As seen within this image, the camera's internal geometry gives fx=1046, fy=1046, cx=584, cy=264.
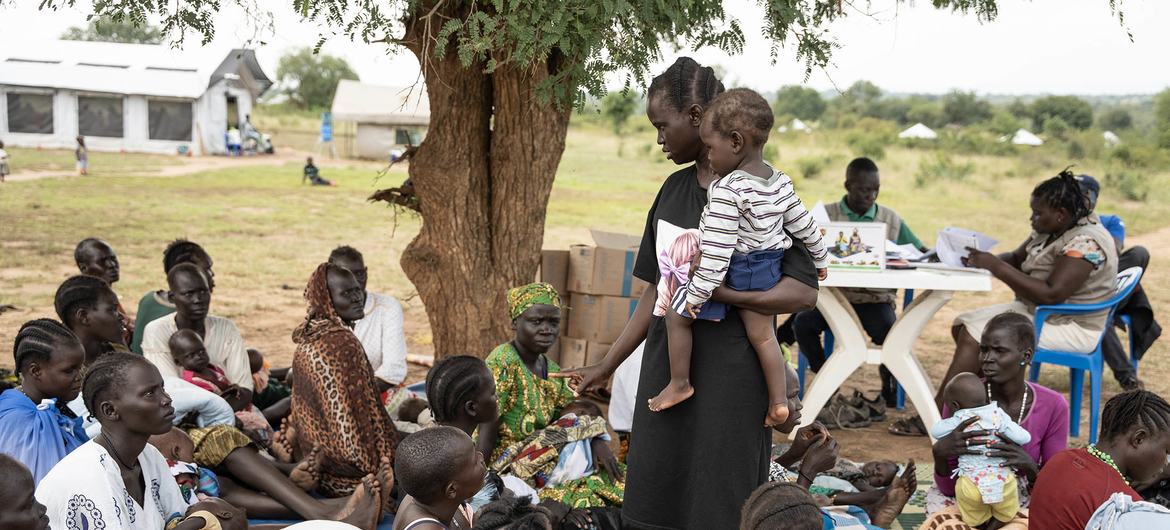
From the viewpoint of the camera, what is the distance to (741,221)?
274cm

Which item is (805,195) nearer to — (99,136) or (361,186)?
(361,186)

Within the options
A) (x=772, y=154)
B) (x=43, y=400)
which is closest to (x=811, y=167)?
(x=772, y=154)

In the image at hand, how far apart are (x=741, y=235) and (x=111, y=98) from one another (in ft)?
86.0

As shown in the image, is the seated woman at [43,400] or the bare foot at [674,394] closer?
the bare foot at [674,394]

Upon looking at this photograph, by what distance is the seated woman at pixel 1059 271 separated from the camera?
5.73 metres

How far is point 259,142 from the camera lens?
1107 inches

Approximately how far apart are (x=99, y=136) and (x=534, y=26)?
25062 millimetres

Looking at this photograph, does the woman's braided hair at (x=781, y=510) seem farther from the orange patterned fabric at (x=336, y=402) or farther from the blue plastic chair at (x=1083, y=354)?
the blue plastic chair at (x=1083, y=354)

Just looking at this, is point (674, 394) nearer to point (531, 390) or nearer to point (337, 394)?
point (531, 390)

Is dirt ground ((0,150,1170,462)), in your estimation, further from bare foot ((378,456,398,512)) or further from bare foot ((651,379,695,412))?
bare foot ((651,379,695,412))

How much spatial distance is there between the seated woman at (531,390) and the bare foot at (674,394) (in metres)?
1.42

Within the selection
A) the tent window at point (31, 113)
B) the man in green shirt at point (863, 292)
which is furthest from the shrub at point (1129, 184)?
the tent window at point (31, 113)

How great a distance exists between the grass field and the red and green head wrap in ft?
8.40

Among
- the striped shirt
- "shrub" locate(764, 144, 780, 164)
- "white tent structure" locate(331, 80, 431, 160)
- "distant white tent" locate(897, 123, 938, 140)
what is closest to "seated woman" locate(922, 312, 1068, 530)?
the striped shirt
